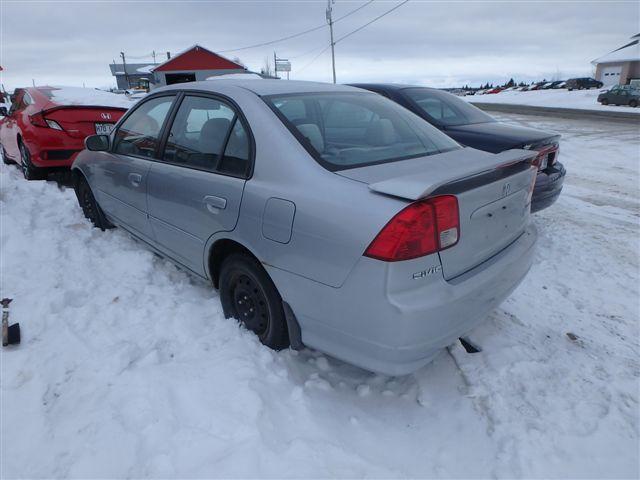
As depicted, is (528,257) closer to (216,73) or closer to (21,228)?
(21,228)

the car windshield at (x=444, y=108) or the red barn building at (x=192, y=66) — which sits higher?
the red barn building at (x=192, y=66)

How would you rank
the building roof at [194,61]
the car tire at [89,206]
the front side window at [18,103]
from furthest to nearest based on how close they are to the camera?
the building roof at [194,61]
the front side window at [18,103]
the car tire at [89,206]

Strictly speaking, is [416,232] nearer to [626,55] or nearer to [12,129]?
[12,129]

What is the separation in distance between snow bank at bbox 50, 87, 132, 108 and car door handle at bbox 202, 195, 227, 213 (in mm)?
4705

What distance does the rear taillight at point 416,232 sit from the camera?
191 cm

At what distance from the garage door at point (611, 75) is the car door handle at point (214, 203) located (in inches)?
2231

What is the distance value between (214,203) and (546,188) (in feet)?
11.6

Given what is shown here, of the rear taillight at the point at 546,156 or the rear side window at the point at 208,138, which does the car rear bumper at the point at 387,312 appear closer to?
the rear side window at the point at 208,138

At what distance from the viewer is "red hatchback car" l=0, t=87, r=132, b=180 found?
19.9ft

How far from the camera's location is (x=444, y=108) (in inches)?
221

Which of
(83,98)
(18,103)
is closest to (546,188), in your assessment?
(83,98)

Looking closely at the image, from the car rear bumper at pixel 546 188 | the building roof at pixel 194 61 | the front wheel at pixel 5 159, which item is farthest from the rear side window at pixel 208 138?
the building roof at pixel 194 61

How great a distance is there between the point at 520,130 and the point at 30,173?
6766 mm

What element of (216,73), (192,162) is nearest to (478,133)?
(192,162)
